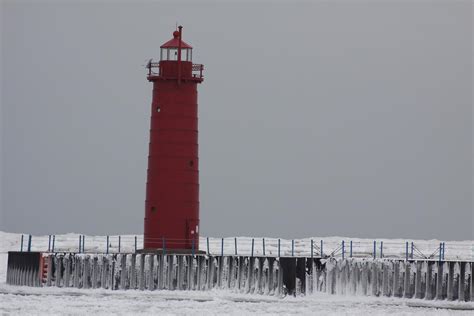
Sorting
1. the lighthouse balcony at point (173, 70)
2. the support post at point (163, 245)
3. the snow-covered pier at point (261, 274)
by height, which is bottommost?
the snow-covered pier at point (261, 274)

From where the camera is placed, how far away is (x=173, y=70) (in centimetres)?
5428

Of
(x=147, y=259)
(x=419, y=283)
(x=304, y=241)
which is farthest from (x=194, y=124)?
(x=304, y=241)

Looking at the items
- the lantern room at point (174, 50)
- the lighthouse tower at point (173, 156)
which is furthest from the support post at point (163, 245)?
the lantern room at point (174, 50)

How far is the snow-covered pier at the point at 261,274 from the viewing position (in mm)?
51688

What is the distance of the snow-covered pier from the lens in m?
51.7

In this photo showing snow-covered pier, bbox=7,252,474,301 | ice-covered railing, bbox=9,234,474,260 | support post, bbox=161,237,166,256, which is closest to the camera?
snow-covered pier, bbox=7,252,474,301

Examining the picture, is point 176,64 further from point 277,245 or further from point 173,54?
point 277,245

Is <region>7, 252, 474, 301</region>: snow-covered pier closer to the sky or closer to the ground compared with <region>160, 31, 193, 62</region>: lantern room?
closer to the ground

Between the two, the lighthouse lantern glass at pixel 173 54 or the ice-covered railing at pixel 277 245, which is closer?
the lighthouse lantern glass at pixel 173 54

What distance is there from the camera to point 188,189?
5422cm

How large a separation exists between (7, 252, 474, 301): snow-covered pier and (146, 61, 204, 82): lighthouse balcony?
19.4 ft

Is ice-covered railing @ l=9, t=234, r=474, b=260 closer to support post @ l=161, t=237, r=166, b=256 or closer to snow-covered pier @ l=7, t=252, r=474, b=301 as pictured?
snow-covered pier @ l=7, t=252, r=474, b=301

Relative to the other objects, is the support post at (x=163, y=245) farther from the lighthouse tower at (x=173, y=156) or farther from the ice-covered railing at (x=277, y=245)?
the ice-covered railing at (x=277, y=245)

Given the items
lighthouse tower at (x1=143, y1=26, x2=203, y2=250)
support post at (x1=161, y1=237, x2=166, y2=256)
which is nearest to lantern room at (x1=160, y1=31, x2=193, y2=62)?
lighthouse tower at (x1=143, y1=26, x2=203, y2=250)
